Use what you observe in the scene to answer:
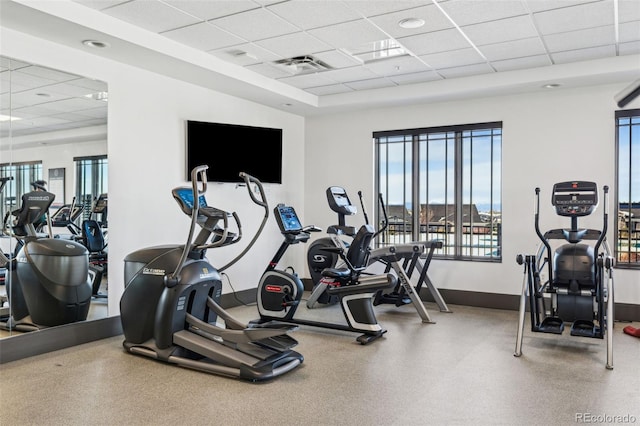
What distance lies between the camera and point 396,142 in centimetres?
743

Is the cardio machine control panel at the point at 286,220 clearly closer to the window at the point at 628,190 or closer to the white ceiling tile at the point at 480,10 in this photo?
the white ceiling tile at the point at 480,10

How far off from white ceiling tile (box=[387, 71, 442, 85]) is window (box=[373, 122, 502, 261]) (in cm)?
78

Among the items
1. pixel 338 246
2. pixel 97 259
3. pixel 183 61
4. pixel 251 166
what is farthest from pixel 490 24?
pixel 97 259

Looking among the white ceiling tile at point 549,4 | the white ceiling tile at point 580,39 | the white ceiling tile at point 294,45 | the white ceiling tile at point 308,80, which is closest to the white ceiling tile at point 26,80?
the white ceiling tile at point 294,45

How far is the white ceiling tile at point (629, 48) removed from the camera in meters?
5.12

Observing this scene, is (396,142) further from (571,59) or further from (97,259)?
(97,259)

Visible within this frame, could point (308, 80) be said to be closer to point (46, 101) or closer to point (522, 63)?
point (522, 63)

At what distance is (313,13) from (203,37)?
1200mm

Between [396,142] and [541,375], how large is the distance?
418cm

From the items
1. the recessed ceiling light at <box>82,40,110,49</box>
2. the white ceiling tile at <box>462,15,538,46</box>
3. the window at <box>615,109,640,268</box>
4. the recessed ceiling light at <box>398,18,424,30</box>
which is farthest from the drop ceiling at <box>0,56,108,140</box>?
the window at <box>615,109,640,268</box>

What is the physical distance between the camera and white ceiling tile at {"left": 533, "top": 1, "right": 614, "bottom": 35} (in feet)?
14.0

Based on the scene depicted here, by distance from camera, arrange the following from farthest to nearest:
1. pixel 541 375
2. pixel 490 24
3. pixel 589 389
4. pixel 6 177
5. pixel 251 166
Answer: pixel 251 166 → pixel 490 24 → pixel 6 177 → pixel 541 375 → pixel 589 389

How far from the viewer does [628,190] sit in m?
5.97

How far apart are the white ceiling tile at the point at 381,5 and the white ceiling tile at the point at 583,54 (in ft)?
6.96
